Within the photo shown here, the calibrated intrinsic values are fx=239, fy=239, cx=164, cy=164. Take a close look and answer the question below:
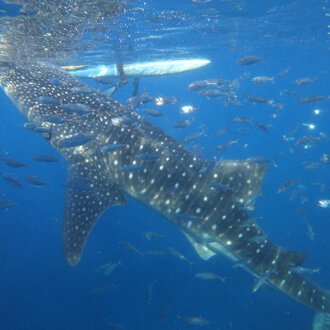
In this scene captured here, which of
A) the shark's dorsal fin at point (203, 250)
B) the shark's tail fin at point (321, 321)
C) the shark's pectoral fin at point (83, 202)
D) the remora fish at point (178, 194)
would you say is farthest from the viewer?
the shark's dorsal fin at point (203, 250)

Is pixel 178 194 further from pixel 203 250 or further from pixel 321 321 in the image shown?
pixel 321 321

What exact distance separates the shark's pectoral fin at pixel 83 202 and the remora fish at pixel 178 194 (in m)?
0.02

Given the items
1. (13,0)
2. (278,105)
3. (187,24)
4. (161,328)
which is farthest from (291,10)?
(161,328)

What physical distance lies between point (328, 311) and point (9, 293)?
13320mm

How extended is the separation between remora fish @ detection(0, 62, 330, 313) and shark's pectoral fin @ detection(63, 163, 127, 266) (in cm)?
2

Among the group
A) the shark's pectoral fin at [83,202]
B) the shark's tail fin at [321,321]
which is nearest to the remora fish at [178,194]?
the shark's pectoral fin at [83,202]

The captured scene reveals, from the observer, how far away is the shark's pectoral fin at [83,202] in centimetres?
427

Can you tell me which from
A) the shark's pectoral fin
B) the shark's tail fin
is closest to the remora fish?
the shark's pectoral fin

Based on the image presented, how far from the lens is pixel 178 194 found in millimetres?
5035

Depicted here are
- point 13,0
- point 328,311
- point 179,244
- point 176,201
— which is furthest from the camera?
point 179,244

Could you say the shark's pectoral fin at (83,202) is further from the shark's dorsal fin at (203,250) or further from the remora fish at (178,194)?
the shark's dorsal fin at (203,250)

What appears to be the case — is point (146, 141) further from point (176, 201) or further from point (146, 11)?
point (146, 11)

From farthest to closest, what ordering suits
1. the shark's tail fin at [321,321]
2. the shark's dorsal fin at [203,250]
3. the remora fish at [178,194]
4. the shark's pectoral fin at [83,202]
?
the shark's dorsal fin at [203,250] < the shark's tail fin at [321,321] < the remora fish at [178,194] < the shark's pectoral fin at [83,202]

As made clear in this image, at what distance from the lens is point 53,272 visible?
12.2 meters
